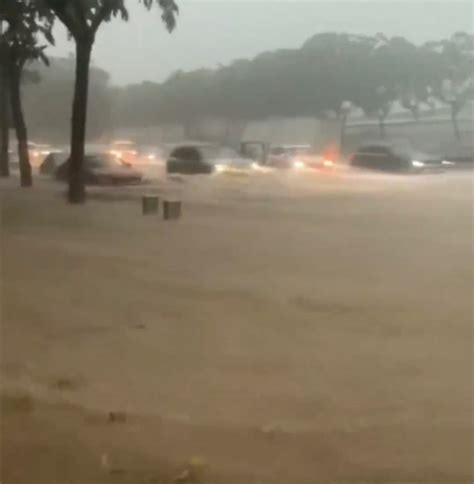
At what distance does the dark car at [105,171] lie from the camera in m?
4.69

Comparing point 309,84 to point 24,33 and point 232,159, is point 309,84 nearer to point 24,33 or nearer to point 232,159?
point 232,159

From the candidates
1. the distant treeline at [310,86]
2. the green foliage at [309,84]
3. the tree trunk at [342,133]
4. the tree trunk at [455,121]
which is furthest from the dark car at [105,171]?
the tree trunk at [455,121]

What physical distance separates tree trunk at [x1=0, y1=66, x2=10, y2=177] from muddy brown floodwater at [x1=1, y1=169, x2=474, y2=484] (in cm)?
16

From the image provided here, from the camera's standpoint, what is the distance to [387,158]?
4320 mm

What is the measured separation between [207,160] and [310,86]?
561 millimetres

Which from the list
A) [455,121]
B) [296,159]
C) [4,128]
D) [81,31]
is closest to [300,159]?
[296,159]

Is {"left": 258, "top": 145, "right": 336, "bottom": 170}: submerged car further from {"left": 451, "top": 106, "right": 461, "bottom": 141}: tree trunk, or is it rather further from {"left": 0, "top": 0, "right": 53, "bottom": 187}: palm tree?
{"left": 0, "top": 0, "right": 53, "bottom": 187}: palm tree

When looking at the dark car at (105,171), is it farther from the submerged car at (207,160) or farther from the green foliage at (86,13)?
the green foliage at (86,13)

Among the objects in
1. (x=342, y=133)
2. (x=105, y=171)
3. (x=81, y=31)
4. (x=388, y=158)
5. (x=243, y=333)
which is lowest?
(x=243, y=333)

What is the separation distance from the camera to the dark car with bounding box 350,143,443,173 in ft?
14.0

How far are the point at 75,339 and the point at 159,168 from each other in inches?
60.3

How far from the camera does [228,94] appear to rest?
4438 mm

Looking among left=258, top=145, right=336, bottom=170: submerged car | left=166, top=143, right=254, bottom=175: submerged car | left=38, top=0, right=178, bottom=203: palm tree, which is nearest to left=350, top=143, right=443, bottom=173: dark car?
left=258, top=145, right=336, bottom=170: submerged car

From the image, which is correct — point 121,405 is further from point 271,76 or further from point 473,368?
A: point 271,76
